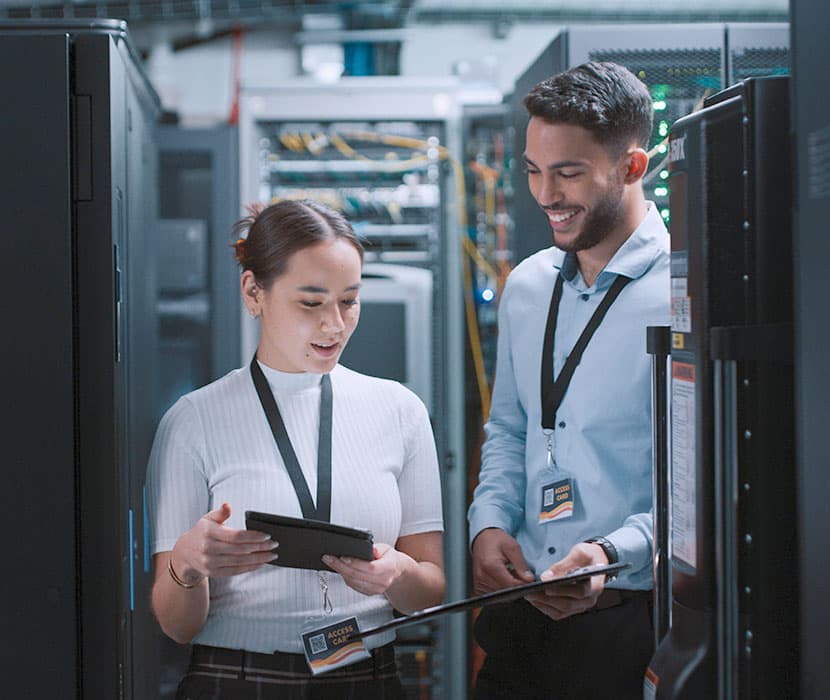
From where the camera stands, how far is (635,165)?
1.12 m

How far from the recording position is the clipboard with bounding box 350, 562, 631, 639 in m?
1.08

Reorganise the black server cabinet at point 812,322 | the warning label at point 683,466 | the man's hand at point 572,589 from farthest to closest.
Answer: the man's hand at point 572,589 → the warning label at point 683,466 → the black server cabinet at point 812,322

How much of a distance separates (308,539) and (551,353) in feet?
1.27

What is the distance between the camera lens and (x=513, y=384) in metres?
1.21

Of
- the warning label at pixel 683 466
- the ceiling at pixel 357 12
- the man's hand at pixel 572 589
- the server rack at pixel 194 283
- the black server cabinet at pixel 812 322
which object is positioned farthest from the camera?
the ceiling at pixel 357 12

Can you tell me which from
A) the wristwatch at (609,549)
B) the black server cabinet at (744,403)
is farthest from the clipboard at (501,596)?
the black server cabinet at (744,403)

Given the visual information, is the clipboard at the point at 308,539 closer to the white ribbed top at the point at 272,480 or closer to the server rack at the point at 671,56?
the white ribbed top at the point at 272,480

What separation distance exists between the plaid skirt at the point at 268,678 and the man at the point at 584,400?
211 millimetres

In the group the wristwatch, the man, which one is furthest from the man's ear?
the wristwatch

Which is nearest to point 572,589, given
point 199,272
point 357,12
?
point 199,272

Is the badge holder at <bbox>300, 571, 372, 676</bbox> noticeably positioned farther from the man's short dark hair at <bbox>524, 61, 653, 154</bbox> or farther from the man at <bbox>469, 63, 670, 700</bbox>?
the man's short dark hair at <bbox>524, 61, 653, 154</bbox>

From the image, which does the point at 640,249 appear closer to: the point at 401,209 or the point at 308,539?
the point at 401,209

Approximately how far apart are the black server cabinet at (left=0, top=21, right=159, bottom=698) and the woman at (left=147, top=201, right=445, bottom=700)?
0.08m

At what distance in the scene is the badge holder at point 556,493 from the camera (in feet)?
3.75
